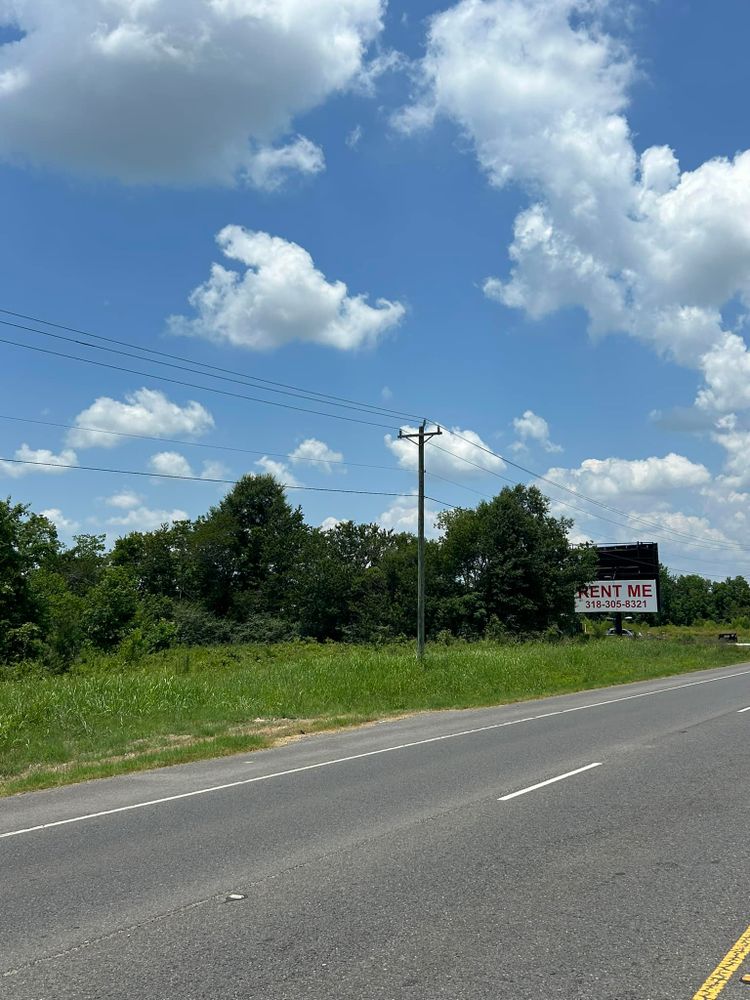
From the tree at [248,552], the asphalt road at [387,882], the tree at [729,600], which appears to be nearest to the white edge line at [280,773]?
the asphalt road at [387,882]

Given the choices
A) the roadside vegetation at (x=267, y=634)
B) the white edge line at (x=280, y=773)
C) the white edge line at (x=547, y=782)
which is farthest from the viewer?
the roadside vegetation at (x=267, y=634)

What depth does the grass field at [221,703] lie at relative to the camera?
48.1ft

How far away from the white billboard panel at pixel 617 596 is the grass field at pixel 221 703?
28.4 meters

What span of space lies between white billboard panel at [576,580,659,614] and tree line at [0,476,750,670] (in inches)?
87.2

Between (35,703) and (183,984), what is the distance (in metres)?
14.9

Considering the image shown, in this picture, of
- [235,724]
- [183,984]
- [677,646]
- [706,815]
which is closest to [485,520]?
[677,646]

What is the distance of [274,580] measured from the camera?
85.5 metres

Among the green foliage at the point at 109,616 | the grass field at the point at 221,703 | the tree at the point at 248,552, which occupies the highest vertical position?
the tree at the point at 248,552

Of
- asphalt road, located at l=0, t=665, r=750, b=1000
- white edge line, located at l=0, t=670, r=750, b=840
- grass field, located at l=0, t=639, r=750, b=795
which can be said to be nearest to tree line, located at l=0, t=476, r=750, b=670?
grass field, located at l=0, t=639, r=750, b=795

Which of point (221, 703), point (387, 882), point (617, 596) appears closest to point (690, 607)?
point (617, 596)

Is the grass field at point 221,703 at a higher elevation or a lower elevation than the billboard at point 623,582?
lower

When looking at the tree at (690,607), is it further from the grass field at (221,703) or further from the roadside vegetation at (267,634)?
the grass field at (221,703)

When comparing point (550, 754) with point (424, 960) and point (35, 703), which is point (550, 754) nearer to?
point (424, 960)

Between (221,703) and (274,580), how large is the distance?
65.2 meters
